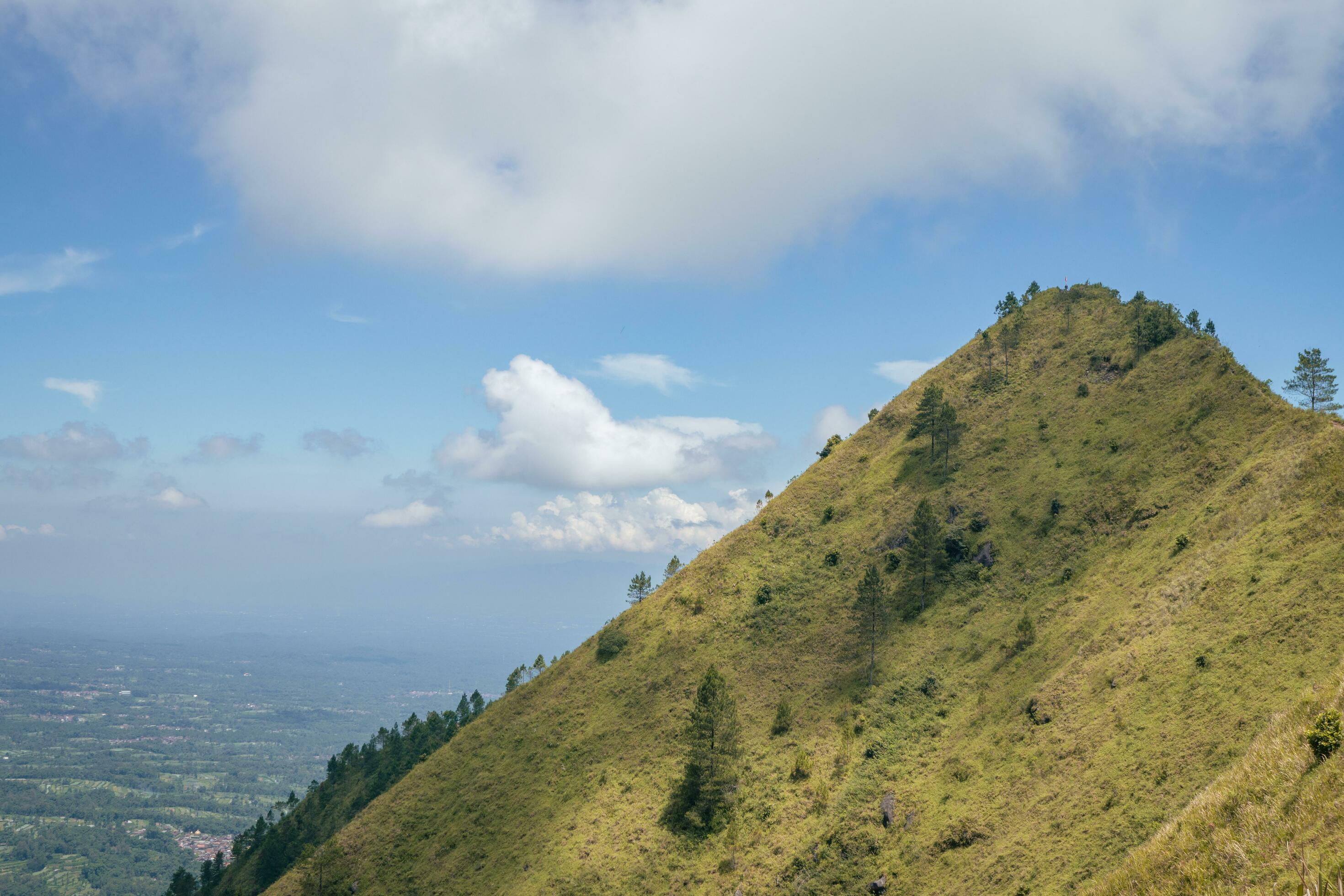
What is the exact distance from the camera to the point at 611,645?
332 ft

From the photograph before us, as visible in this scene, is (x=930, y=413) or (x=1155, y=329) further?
(x=930, y=413)

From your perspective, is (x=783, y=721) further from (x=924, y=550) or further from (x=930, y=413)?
(x=930, y=413)

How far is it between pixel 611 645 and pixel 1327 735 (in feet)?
284

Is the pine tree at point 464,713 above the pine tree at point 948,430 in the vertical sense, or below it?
below

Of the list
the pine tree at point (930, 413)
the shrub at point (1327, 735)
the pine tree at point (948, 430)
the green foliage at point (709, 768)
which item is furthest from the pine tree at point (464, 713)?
the shrub at point (1327, 735)

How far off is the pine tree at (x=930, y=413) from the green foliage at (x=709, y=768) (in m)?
54.2

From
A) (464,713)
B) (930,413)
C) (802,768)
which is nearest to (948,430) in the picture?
(930,413)

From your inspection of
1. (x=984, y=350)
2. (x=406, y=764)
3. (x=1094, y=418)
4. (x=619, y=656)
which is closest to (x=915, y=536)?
(x=1094, y=418)

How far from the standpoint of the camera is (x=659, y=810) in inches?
2899

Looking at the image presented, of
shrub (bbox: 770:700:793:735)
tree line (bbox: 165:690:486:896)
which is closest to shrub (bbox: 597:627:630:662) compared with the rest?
tree line (bbox: 165:690:486:896)

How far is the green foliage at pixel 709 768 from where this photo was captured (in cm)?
7075

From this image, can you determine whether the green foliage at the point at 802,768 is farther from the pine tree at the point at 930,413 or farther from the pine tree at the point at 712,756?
the pine tree at the point at 930,413

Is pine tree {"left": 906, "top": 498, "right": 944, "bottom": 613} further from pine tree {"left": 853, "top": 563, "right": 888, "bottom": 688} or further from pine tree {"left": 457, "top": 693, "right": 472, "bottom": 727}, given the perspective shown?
pine tree {"left": 457, "top": 693, "right": 472, "bottom": 727}

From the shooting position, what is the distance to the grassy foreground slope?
45594 mm
